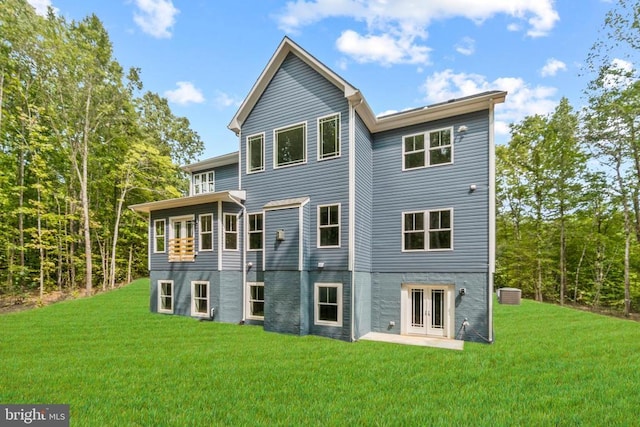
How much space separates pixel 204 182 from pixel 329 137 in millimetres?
7979

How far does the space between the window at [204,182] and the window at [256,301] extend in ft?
19.1

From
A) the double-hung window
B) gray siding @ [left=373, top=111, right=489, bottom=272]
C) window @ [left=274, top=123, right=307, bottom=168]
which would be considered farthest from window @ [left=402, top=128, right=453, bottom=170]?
the double-hung window

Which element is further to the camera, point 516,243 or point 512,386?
point 516,243

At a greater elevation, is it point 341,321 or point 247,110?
point 247,110

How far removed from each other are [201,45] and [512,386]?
14731mm

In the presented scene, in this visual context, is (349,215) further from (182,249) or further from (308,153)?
(182,249)

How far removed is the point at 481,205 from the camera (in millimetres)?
9430

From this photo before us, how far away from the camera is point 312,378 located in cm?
607

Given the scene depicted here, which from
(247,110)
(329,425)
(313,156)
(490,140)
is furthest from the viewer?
(247,110)

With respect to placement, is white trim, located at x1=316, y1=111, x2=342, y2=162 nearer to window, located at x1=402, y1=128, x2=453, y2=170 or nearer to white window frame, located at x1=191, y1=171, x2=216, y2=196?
window, located at x1=402, y1=128, x2=453, y2=170

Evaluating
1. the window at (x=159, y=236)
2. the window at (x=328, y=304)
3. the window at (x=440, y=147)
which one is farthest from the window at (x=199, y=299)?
the window at (x=440, y=147)

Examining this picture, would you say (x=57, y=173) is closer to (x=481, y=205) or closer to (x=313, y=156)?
(x=313, y=156)

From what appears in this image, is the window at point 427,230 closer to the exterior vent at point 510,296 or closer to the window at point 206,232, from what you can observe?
the window at point 206,232

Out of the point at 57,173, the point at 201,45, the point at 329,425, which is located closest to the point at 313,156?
the point at 201,45
